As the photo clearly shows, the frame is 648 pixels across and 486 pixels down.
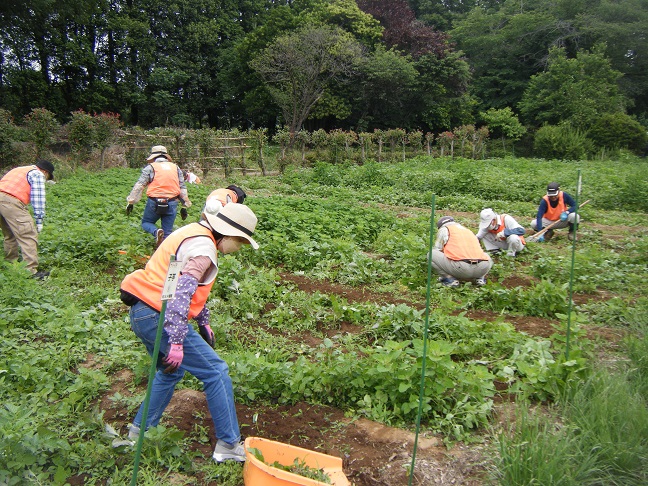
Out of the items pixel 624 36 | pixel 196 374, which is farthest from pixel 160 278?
pixel 624 36

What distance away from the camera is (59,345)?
14.7 feet

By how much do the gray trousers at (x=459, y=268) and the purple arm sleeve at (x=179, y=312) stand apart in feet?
14.7

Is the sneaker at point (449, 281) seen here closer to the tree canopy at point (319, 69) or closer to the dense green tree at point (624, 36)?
the tree canopy at point (319, 69)

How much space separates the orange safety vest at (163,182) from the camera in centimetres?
746

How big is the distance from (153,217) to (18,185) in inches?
70.0

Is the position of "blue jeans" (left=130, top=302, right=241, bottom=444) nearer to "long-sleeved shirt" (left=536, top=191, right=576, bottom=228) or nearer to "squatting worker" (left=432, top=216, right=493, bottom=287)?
"squatting worker" (left=432, top=216, right=493, bottom=287)

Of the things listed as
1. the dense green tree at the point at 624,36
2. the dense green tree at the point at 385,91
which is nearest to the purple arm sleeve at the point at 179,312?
the dense green tree at the point at 385,91

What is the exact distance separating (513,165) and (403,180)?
5656 millimetres

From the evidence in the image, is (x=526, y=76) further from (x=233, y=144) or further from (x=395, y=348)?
(x=395, y=348)

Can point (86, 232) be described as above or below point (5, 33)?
below

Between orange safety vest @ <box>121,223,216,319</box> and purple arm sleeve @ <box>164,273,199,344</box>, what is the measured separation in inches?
6.2

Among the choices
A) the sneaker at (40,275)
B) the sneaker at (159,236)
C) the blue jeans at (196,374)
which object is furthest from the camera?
the sneaker at (159,236)

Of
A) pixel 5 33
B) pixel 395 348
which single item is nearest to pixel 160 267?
pixel 395 348

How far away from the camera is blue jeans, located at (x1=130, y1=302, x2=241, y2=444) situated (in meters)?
2.99
